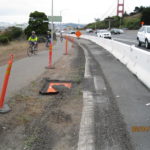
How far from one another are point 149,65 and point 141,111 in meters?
2.77

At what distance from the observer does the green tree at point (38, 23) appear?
60.1m

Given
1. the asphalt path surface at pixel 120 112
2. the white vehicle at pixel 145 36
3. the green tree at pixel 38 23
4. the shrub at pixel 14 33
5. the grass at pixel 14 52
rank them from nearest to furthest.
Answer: the asphalt path surface at pixel 120 112, the grass at pixel 14 52, the white vehicle at pixel 145 36, the green tree at pixel 38 23, the shrub at pixel 14 33

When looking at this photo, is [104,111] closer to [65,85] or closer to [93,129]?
[93,129]

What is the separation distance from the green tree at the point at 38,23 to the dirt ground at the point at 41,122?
5431 cm

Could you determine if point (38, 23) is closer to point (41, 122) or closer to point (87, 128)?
point (41, 122)

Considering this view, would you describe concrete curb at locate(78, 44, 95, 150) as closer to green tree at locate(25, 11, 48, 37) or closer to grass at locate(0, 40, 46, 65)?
grass at locate(0, 40, 46, 65)

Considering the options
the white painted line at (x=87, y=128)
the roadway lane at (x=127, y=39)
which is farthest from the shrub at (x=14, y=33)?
the white painted line at (x=87, y=128)

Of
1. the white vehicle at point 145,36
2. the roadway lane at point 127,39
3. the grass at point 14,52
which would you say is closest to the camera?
the grass at point 14,52

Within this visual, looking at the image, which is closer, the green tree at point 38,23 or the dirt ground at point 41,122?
the dirt ground at point 41,122

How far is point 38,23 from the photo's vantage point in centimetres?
6016

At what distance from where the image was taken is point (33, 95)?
6875mm

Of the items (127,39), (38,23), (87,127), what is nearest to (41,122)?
(87,127)

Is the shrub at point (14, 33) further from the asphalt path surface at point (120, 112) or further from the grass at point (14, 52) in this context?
the asphalt path surface at point (120, 112)

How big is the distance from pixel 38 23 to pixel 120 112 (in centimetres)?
5707
